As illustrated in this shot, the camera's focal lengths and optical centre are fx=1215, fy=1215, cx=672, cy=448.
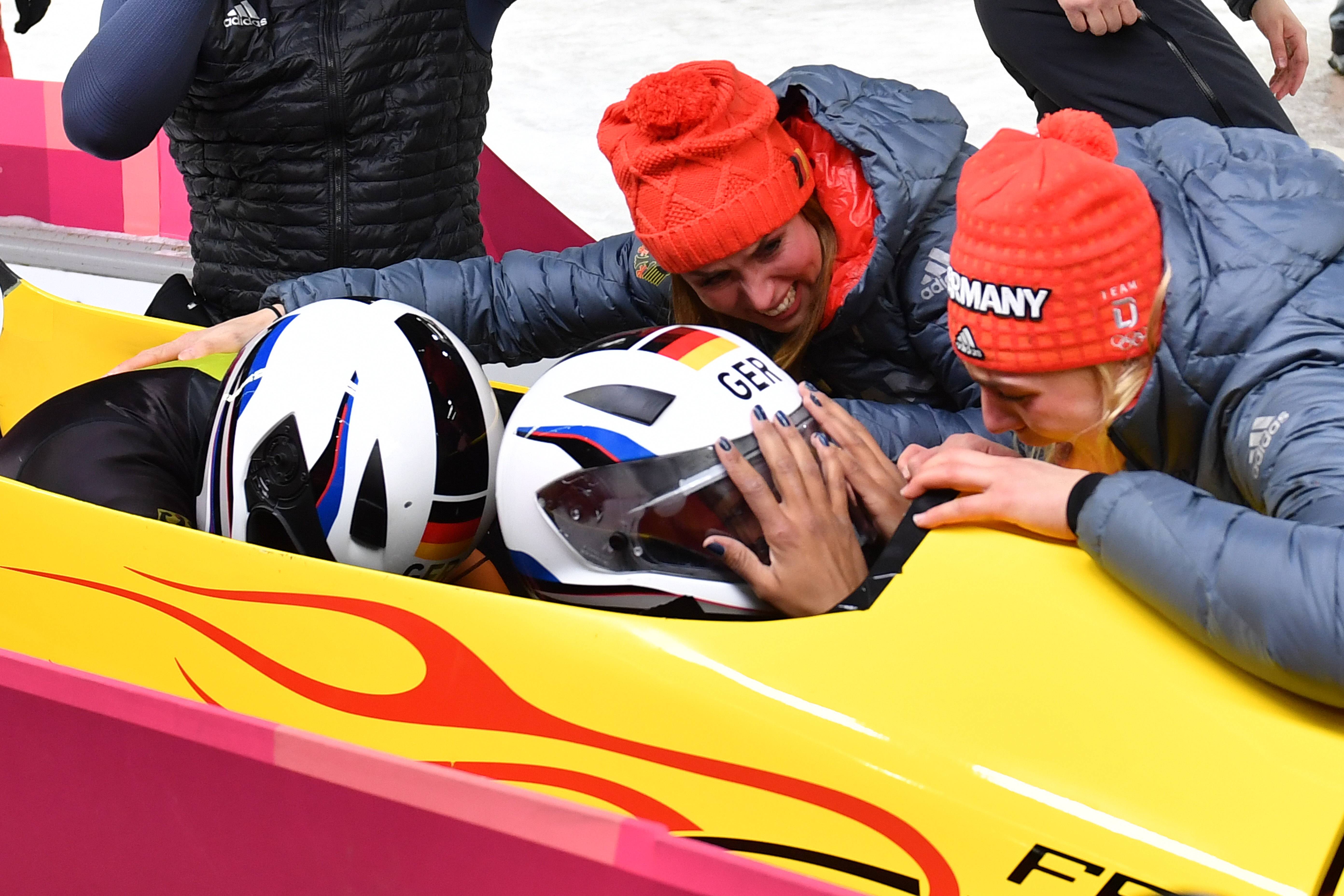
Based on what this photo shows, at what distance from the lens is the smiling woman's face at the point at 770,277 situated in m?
1.62

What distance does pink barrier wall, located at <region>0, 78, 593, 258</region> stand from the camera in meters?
3.97

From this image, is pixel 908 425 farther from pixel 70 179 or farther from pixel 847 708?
pixel 70 179

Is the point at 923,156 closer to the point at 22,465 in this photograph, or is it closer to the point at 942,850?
the point at 942,850

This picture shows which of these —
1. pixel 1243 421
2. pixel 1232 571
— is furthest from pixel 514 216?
pixel 1232 571

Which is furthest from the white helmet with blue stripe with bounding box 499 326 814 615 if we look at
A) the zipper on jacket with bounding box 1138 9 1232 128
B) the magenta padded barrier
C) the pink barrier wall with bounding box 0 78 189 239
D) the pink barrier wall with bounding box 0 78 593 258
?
the pink barrier wall with bounding box 0 78 189 239

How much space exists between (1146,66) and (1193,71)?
0.25 feet

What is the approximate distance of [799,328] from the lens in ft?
5.72

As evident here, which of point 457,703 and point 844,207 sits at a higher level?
point 844,207

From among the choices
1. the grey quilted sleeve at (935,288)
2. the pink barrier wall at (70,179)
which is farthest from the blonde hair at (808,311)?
the pink barrier wall at (70,179)

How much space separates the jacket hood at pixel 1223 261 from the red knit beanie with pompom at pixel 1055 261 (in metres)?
0.04

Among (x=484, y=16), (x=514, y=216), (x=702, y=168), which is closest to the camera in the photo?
(x=702, y=168)

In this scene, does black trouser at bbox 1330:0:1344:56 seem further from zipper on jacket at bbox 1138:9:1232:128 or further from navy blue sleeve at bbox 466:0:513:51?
navy blue sleeve at bbox 466:0:513:51

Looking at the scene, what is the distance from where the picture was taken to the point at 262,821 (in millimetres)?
1264

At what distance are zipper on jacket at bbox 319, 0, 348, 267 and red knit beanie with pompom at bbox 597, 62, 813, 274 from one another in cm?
64
